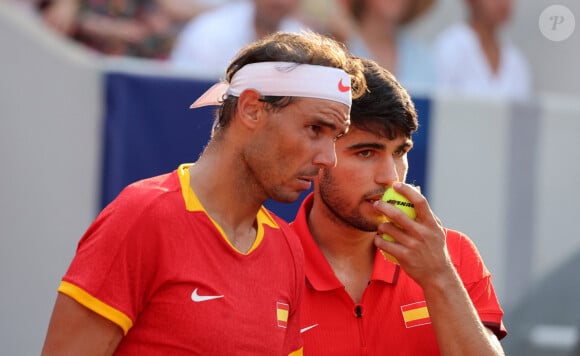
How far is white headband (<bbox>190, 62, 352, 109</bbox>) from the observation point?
268 cm

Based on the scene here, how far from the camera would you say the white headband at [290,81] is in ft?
8.79

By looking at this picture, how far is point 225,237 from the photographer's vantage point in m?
2.59

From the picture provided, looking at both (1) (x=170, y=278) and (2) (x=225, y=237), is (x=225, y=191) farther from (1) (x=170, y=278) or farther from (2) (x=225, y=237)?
(1) (x=170, y=278)

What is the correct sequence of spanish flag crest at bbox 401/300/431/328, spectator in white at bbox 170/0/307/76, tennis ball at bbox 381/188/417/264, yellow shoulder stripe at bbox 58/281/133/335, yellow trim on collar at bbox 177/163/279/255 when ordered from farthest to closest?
spectator in white at bbox 170/0/307/76
spanish flag crest at bbox 401/300/431/328
tennis ball at bbox 381/188/417/264
yellow trim on collar at bbox 177/163/279/255
yellow shoulder stripe at bbox 58/281/133/335

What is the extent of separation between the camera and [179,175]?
2645mm

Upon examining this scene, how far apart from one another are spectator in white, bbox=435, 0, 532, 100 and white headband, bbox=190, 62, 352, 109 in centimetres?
457

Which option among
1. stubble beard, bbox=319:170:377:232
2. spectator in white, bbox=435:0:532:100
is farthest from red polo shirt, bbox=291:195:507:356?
spectator in white, bbox=435:0:532:100

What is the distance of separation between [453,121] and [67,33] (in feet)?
8.12

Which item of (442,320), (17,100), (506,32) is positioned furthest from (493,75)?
(442,320)

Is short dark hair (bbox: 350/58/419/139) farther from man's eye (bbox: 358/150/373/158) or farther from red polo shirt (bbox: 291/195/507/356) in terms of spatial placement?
red polo shirt (bbox: 291/195/507/356)

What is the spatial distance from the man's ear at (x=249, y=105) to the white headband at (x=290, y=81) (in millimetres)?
18

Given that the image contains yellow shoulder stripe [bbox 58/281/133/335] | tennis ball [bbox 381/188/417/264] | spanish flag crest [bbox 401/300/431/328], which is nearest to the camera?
yellow shoulder stripe [bbox 58/281/133/335]

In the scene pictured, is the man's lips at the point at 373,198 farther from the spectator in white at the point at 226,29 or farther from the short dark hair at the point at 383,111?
the spectator in white at the point at 226,29

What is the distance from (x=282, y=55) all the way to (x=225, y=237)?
0.54 m
